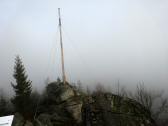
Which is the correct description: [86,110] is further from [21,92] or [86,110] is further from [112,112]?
[21,92]

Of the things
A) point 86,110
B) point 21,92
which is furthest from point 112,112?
point 21,92

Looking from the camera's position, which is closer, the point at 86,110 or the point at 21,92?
the point at 86,110

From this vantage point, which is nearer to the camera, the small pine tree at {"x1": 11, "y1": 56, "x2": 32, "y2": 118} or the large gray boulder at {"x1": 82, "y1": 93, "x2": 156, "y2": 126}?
the large gray boulder at {"x1": 82, "y1": 93, "x2": 156, "y2": 126}

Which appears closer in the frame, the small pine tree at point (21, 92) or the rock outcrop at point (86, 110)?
the rock outcrop at point (86, 110)

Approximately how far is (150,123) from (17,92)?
23853 millimetres

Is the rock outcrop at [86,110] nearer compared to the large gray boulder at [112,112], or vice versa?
the rock outcrop at [86,110]

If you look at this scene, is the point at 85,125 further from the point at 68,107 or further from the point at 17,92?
the point at 17,92

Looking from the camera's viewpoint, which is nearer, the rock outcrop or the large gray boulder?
the rock outcrop

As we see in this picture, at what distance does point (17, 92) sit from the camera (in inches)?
2339

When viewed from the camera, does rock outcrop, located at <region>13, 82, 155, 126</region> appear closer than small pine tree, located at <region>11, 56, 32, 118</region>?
Yes

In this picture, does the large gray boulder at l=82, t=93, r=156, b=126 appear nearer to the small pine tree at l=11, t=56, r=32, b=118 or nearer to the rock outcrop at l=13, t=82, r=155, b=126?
→ the rock outcrop at l=13, t=82, r=155, b=126

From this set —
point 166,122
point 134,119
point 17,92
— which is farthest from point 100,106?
point 166,122

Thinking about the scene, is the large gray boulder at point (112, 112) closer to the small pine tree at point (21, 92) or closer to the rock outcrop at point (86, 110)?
the rock outcrop at point (86, 110)

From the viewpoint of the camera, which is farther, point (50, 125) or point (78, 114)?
point (78, 114)
